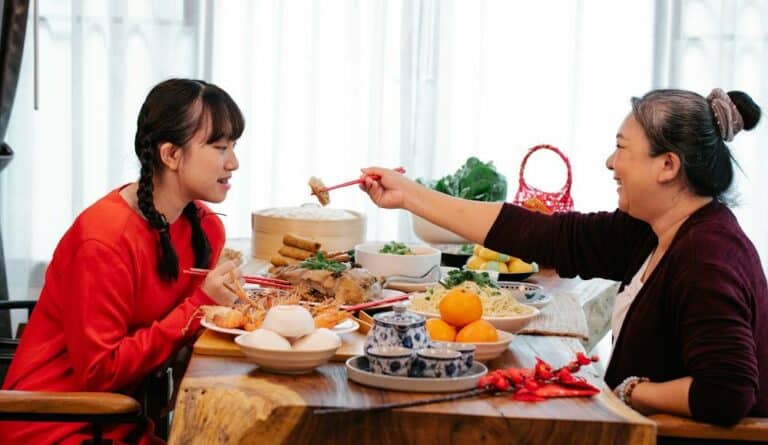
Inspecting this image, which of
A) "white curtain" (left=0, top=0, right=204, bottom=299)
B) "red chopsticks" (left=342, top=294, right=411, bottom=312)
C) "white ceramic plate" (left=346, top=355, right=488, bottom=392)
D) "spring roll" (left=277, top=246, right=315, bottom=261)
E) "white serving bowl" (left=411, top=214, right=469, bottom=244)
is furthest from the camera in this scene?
"white curtain" (left=0, top=0, right=204, bottom=299)

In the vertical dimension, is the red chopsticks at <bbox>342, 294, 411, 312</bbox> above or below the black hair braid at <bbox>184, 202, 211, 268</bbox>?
below

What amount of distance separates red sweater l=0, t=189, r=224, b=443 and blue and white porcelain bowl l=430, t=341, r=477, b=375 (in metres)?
0.63

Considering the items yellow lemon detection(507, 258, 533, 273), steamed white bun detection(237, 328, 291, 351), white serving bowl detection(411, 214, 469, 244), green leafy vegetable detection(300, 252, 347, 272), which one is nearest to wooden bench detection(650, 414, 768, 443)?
steamed white bun detection(237, 328, 291, 351)

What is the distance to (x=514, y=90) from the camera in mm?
5113

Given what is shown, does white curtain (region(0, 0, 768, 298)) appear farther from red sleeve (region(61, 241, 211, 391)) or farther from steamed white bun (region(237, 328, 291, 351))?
steamed white bun (region(237, 328, 291, 351))

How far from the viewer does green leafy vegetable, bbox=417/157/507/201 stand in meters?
4.07

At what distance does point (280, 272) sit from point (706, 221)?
0.98 metres

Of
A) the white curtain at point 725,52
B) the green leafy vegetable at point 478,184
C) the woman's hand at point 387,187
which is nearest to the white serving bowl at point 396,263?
the woman's hand at point 387,187

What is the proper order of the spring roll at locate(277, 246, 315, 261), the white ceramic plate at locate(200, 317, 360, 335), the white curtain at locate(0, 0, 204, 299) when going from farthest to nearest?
the white curtain at locate(0, 0, 204, 299), the spring roll at locate(277, 246, 315, 261), the white ceramic plate at locate(200, 317, 360, 335)

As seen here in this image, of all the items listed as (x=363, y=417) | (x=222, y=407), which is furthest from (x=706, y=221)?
(x=222, y=407)

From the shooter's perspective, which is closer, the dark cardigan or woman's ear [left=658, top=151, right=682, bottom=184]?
the dark cardigan

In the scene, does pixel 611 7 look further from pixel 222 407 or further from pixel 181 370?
pixel 222 407

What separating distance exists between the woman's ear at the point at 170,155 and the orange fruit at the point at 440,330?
73 centimetres

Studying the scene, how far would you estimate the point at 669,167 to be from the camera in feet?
7.29
